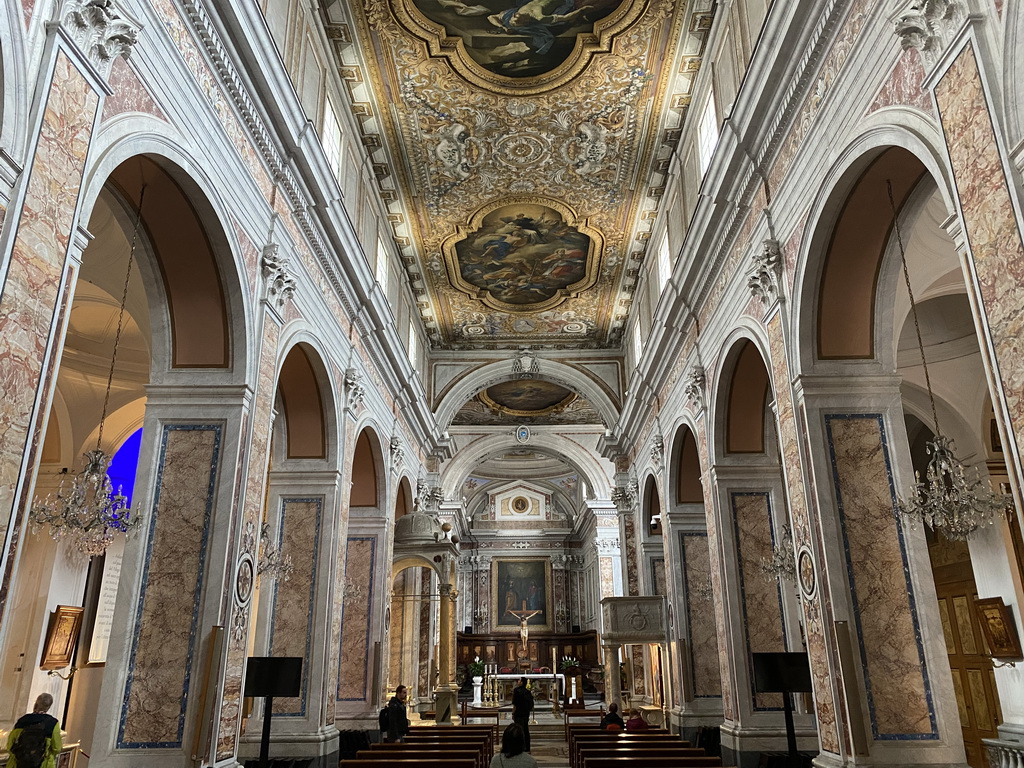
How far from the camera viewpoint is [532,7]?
10211 mm

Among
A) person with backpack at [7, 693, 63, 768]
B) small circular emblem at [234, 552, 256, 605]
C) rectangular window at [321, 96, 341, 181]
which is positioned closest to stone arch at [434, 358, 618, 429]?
rectangular window at [321, 96, 341, 181]

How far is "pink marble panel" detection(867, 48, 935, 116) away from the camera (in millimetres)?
5379

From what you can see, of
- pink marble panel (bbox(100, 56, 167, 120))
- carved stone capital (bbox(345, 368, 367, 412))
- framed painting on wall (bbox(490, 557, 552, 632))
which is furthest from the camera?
framed painting on wall (bbox(490, 557, 552, 632))

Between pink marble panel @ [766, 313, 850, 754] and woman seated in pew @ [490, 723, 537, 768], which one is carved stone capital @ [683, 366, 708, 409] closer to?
pink marble panel @ [766, 313, 850, 754]

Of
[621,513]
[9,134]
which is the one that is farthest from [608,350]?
[9,134]

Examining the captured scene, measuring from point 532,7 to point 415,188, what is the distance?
4.65 metres

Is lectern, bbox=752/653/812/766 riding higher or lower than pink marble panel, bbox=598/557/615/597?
lower

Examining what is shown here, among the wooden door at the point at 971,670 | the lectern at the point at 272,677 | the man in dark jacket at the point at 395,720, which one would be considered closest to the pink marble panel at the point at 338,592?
the man in dark jacket at the point at 395,720

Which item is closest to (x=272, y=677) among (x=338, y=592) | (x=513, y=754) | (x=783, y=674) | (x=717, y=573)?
(x=513, y=754)

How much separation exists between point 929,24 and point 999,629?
877 centimetres

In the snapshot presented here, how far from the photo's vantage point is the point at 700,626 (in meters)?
13.6

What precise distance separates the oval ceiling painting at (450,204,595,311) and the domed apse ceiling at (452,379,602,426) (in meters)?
5.52

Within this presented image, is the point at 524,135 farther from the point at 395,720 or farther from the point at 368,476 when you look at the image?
the point at 395,720

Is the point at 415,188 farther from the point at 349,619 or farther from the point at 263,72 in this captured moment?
the point at 349,619
